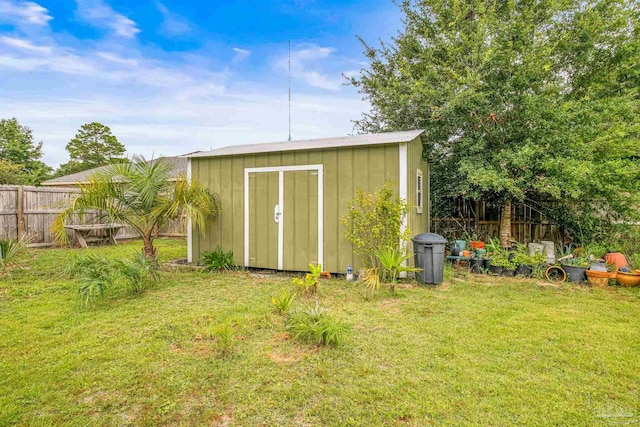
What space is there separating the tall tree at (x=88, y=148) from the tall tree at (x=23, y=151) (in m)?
1.85

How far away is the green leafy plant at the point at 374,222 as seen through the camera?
15.8ft

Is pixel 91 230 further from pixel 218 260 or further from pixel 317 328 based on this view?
pixel 317 328

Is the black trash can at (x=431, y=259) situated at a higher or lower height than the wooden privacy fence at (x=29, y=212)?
lower

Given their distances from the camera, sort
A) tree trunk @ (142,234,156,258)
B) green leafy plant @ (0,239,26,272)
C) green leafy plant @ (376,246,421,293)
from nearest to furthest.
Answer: green leafy plant @ (376,246,421,293) < green leafy plant @ (0,239,26,272) < tree trunk @ (142,234,156,258)

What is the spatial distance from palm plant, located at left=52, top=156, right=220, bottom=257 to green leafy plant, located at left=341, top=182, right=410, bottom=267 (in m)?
2.50

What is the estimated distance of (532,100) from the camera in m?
5.94

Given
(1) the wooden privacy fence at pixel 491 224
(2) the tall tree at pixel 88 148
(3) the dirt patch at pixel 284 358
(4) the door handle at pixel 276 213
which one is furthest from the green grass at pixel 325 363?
(2) the tall tree at pixel 88 148

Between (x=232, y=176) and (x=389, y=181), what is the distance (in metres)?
3.01

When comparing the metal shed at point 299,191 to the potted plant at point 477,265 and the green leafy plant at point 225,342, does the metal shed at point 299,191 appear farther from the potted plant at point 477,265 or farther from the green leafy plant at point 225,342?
the green leafy plant at point 225,342

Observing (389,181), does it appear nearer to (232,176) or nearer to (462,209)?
(232,176)

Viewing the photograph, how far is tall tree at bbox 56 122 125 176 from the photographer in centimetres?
2405

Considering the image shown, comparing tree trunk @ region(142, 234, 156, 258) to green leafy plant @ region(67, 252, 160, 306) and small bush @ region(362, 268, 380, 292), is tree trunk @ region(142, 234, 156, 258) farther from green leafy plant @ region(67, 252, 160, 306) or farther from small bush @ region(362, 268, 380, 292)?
small bush @ region(362, 268, 380, 292)

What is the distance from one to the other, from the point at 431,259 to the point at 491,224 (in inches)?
140

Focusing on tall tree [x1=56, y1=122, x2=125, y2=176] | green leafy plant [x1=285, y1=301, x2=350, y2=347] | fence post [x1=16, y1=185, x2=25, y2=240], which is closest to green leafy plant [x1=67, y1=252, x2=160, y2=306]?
green leafy plant [x1=285, y1=301, x2=350, y2=347]
